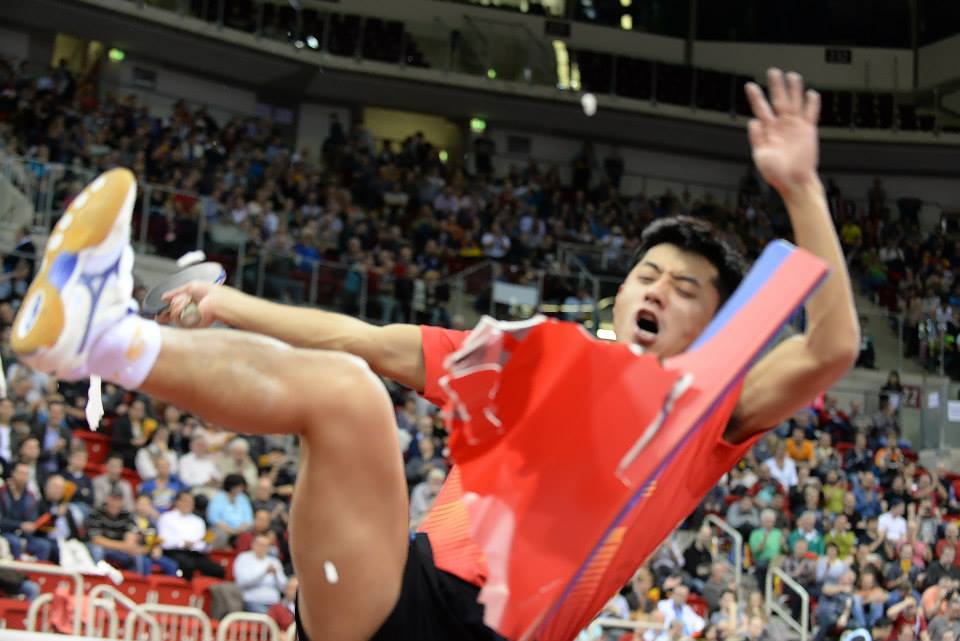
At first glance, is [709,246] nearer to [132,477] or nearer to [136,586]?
[136,586]

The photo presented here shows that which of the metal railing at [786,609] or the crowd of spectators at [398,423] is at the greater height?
the crowd of spectators at [398,423]

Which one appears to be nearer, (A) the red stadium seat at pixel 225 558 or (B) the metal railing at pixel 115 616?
(B) the metal railing at pixel 115 616

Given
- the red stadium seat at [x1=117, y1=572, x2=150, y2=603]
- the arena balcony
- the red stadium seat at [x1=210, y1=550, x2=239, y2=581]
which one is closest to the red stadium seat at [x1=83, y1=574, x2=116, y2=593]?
the red stadium seat at [x1=117, y1=572, x2=150, y2=603]

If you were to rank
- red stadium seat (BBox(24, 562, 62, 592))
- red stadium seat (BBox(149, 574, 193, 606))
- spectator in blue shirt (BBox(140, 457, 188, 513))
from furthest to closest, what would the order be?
spectator in blue shirt (BBox(140, 457, 188, 513)) < red stadium seat (BBox(149, 574, 193, 606)) < red stadium seat (BBox(24, 562, 62, 592))

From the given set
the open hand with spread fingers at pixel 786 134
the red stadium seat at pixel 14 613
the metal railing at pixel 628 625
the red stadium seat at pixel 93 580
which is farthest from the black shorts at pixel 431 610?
the metal railing at pixel 628 625

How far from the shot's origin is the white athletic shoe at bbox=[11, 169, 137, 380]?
2256mm

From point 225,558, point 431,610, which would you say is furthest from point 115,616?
point 431,610

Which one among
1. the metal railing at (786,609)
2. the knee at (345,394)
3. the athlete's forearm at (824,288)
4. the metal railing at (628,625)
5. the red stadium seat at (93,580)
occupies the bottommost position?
the metal railing at (786,609)

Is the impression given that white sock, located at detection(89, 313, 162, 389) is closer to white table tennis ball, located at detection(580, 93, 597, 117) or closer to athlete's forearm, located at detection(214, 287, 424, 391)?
athlete's forearm, located at detection(214, 287, 424, 391)

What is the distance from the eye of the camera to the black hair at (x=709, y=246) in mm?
3182

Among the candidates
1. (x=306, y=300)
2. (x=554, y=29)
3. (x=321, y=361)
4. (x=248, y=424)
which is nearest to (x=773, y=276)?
(x=321, y=361)

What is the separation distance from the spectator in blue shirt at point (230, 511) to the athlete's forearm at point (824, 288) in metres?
7.16

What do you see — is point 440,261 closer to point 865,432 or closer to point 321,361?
point 865,432

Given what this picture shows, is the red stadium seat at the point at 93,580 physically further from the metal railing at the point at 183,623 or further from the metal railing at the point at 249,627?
the metal railing at the point at 249,627
